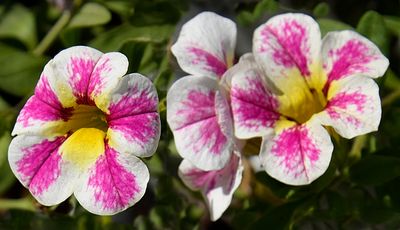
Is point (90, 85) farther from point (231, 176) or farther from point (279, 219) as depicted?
point (279, 219)

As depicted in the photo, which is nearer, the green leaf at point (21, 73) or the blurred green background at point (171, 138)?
the blurred green background at point (171, 138)

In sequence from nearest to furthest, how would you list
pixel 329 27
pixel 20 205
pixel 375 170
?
1. pixel 375 170
2. pixel 329 27
3. pixel 20 205

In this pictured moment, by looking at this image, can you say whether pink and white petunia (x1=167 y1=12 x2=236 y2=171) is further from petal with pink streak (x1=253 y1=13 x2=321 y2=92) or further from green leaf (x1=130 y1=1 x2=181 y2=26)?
green leaf (x1=130 y1=1 x2=181 y2=26)

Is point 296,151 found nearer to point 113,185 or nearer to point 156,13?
point 113,185

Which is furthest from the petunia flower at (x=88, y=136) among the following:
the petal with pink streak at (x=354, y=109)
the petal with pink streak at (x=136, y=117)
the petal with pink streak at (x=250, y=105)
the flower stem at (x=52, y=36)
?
the flower stem at (x=52, y=36)

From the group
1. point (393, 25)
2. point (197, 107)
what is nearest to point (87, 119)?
point (197, 107)

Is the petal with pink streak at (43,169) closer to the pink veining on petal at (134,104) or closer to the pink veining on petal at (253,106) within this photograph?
the pink veining on petal at (134,104)

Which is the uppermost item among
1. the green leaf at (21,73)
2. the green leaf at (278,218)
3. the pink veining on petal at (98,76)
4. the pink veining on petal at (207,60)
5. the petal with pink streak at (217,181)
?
the pink veining on petal at (98,76)
